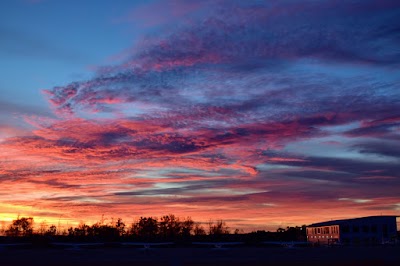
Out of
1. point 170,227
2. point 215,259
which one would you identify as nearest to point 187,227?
point 170,227

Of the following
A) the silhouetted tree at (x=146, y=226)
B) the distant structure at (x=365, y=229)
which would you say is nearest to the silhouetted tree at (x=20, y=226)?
the silhouetted tree at (x=146, y=226)

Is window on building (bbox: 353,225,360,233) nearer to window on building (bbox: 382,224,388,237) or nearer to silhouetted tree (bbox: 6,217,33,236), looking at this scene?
window on building (bbox: 382,224,388,237)

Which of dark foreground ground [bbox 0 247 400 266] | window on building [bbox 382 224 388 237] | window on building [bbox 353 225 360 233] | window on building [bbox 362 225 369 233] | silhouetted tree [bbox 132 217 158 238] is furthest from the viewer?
silhouetted tree [bbox 132 217 158 238]

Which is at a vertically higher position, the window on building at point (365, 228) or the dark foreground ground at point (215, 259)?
the window on building at point (365, 228)

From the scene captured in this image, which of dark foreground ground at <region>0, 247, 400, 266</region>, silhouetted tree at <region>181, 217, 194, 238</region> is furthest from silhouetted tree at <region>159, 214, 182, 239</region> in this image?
dark foreground ground at <region>0, 247, 400, 266</region>

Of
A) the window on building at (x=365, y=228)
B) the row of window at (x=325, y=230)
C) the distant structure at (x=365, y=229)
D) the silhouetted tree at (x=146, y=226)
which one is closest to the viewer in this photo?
the distant structure at (x=365, y=229)

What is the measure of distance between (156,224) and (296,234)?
32460 mm

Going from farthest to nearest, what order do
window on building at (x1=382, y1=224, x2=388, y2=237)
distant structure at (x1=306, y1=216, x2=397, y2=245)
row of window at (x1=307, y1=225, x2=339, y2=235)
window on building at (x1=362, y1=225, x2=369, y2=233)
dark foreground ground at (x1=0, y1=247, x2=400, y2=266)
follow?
1. row of window at (x1=307, y1=225, x2=339, y2=235)
2. window on building at (x1=362, y1=225, x2=369, y2=233)
3. window on building at (x1=382, y1=224, x2=388, y2=237)
4. distant structure at (x1=306, y1=216, x2=397, y2=245)
5. dark foreground ground at (x1=0, y1=247, x2=400, y2=266)

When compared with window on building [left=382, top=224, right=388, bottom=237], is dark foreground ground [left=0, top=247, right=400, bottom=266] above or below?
below

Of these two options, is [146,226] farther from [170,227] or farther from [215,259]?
[215,259]

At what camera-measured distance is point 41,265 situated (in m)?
31.4

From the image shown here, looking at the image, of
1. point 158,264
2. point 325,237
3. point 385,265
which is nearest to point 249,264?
point 158,264

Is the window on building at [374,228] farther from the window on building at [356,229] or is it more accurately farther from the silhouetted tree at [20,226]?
the silhouetted tree at [20,226]

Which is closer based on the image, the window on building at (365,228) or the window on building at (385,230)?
the window on building at (385,230)
